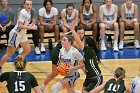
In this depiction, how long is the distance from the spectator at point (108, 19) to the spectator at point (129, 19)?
0.18m

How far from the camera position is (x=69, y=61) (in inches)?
290

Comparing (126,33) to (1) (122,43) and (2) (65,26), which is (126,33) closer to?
(1) (122,43)

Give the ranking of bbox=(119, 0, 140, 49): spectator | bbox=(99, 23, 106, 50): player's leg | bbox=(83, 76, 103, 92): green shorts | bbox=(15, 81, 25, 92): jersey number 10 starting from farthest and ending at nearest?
bbox=(119, 0, 140, 49): spectator → bbox=(99, 23, 106, 50): player's leg → bbox=(83, 76, 103, 92): green shorts → bbox=(15, 81, 25, 92): jersey number 10

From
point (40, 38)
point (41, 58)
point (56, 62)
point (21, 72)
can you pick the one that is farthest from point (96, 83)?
point (40, 38)

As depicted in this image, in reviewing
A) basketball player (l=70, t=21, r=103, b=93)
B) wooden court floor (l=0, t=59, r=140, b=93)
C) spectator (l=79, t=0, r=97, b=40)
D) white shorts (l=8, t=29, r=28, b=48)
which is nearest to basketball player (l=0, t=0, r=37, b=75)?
white shorts (l=8, t=29, r=28, b=48)

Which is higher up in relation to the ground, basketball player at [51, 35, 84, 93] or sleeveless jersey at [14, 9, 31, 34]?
sleeveless jersey at [14, 9, 31, 34]

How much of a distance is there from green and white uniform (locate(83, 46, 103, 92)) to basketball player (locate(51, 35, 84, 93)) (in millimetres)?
166

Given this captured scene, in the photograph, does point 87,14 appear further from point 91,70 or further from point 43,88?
point 91,70

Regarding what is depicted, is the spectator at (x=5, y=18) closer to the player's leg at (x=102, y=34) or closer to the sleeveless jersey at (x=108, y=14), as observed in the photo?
the player's leg at (x=102, y=34)

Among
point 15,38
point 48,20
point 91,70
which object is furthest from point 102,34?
point 91,70

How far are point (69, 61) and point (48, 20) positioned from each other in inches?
177

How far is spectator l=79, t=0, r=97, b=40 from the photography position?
1158 centimetres

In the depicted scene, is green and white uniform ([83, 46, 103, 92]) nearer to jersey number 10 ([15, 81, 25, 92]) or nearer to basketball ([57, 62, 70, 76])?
basketball ([57, 62, 70, 76])

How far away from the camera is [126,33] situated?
1212cm
